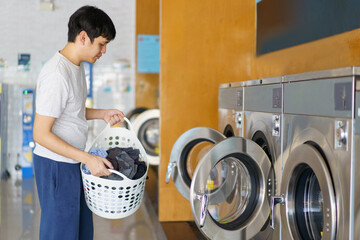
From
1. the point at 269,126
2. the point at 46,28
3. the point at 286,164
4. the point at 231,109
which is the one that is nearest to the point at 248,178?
the point at 269,126

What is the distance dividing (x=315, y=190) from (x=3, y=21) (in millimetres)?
3602

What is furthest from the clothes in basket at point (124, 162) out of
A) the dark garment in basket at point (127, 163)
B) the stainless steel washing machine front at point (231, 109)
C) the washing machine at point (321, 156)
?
the stainless steel washing machine front at point (231, 109)

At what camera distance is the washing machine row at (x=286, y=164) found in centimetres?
163

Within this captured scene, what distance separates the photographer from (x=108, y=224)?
364cm

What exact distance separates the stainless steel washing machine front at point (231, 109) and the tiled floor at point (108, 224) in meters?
0.88

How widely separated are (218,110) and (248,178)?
1168 mm

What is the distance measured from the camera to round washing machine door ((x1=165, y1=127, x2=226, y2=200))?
3201 millimetres

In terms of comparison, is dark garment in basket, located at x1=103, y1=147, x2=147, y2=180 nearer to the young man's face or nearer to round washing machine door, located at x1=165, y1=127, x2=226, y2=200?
the young man's face

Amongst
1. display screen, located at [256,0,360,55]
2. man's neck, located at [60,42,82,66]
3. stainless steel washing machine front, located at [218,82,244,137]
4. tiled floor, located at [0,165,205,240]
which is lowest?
tiled floor, located at [0,165,205,240]

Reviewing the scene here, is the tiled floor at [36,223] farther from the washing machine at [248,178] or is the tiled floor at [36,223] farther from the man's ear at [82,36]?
the man's ear at [82,36]

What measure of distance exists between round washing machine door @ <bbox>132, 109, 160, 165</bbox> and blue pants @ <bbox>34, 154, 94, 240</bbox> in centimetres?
271

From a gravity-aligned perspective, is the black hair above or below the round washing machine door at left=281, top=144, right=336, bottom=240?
above

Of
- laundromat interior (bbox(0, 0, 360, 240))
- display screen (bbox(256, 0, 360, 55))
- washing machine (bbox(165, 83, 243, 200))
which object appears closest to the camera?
laundromat interior (bbox(0, 0, 360, 240))

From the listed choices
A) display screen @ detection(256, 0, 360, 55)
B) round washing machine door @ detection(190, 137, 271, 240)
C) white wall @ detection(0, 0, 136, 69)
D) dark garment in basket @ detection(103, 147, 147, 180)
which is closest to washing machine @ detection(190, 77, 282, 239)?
round washing machine door @ detection(190, 137, 271, 240)
